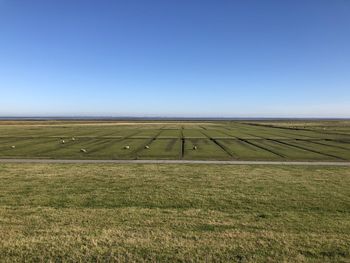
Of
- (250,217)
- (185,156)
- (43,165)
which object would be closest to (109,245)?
(250,217)

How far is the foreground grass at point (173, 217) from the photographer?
25.9 ft

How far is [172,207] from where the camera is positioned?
12305mm

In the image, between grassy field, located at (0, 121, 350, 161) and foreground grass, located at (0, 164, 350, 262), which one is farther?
grassy field, located at (0, 121, 350, 161)

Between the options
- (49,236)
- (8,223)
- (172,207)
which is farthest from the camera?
(172,207)

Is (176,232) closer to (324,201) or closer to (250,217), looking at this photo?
(250,217)

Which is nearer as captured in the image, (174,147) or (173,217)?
(173,217)

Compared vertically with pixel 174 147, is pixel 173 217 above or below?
above

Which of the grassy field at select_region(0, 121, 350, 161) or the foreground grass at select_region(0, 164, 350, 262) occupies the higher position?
the foreground grass at select_region(0, 164, 350, 262)

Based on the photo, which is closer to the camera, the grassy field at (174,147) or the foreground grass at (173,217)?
the foreground grass at (173,217)

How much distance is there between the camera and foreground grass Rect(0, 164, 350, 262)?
7.88 meters

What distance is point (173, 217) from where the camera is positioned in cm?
1096

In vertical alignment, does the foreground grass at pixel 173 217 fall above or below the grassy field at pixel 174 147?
above

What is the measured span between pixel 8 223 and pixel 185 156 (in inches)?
825

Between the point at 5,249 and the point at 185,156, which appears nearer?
the point at 5,249
